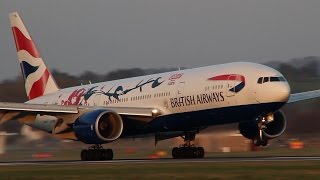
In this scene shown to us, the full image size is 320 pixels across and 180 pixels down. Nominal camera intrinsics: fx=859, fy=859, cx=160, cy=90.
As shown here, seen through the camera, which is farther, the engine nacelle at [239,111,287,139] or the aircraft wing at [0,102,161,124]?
the engine nacelle at [239,111,287,139]

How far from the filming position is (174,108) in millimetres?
41500

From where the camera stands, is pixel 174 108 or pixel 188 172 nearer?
pixel 188 172

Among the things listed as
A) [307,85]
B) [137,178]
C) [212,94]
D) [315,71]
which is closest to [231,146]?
[212,94]

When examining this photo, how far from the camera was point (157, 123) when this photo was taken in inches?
1665

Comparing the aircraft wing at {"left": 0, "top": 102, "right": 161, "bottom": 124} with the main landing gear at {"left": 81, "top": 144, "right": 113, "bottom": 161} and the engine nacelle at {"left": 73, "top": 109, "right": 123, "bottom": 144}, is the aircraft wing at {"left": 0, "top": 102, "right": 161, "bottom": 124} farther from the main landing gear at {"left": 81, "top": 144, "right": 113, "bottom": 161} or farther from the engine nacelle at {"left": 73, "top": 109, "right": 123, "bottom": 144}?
the main landing gear at {"left": 81, "top": 144, "right": 113, "bottom": 161}

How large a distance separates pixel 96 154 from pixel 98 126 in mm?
2379

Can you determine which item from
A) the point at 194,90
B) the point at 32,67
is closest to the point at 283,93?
the point at 194,90

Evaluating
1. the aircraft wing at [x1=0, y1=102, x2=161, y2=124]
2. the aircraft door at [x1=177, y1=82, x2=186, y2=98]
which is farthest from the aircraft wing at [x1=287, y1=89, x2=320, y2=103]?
the aircraft wing at [x1=0, y1=102, x2=161, y2=124]

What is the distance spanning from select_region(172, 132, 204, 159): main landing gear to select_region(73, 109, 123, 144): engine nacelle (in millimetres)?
3700

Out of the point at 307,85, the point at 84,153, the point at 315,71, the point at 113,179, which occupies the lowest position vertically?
the point at 113,179

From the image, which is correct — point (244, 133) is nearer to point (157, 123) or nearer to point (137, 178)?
point (157, 123)

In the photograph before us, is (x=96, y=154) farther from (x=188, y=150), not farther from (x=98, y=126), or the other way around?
A: (x=188, y=150)

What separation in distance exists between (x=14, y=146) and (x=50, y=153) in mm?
2440

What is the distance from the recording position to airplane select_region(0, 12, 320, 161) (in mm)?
39094
